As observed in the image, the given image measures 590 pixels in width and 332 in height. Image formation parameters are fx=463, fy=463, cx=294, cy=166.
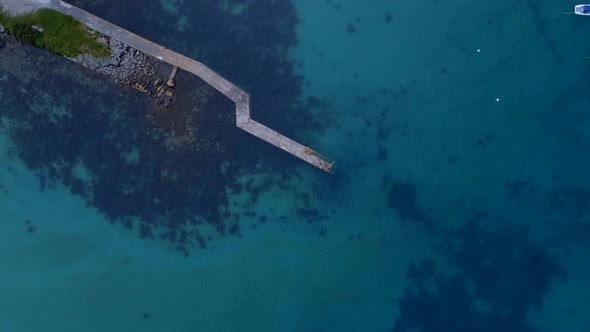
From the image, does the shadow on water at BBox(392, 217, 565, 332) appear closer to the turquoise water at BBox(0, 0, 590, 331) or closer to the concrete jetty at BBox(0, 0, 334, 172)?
the turquoise water at BBox(0, 0, 590, 331)

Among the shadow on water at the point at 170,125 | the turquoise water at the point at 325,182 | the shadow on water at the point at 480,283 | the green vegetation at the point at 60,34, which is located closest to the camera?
the shadow on water at the point at 480,283

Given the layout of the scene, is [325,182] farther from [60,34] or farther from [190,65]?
[60,34]

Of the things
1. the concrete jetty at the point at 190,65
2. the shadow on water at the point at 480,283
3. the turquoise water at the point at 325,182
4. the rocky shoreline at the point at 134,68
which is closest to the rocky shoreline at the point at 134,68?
the rocky shoreline at the point at 134,68

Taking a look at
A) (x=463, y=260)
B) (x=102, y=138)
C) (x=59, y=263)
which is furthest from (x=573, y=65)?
(x=59, y=263)

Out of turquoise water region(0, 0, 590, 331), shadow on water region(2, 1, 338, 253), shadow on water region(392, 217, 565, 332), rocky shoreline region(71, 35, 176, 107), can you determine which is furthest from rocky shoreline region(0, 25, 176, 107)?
shadow on water region(392, 217, 565, 332)

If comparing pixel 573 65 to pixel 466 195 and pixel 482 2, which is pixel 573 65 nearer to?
pixel 482 2

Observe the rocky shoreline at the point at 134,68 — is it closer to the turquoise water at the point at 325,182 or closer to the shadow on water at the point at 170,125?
the shadow on water at the point at 170,125
